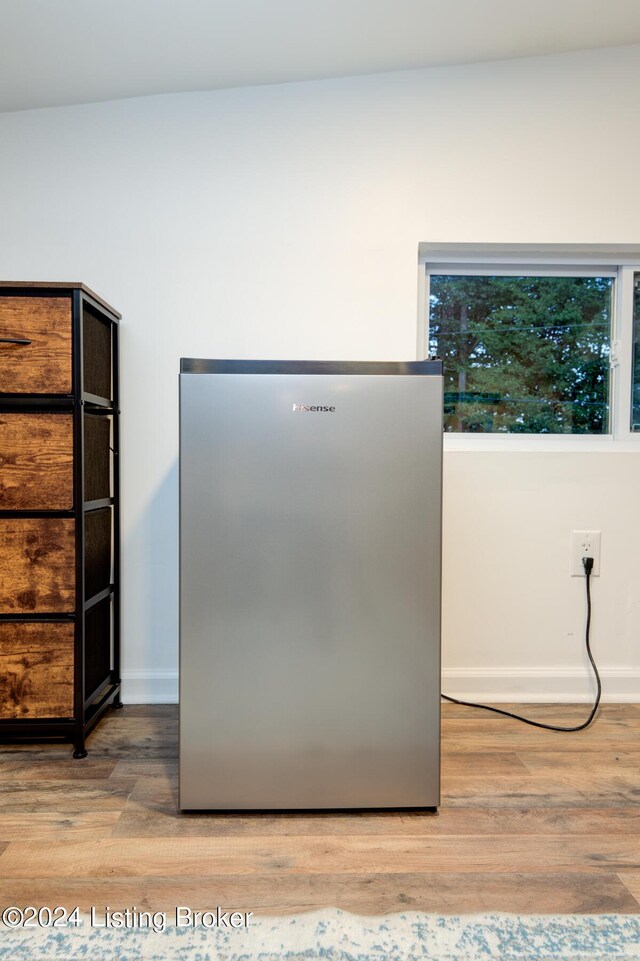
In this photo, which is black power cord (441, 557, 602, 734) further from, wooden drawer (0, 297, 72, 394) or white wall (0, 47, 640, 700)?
wooden drawer (0, 297, 72, 394)

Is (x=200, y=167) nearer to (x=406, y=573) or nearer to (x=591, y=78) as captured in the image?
(x=591, y=78)

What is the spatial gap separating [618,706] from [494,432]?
966mm

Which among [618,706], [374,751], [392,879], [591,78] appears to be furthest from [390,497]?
[591,78]

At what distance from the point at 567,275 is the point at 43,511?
70.6 inches

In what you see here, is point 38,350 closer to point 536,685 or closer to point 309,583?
point 309,583

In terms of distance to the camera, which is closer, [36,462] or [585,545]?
[36,462]

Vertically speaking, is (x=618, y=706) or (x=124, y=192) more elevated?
(x=124, y=192)

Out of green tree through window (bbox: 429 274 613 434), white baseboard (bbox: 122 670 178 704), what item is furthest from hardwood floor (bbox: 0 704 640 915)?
green tree through window (bbox: 429 274 613 434)

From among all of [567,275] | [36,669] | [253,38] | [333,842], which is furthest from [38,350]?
[567,275]

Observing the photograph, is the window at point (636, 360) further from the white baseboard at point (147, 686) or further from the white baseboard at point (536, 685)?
the white baseboard at point (147, 686)

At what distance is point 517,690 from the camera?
192 cm

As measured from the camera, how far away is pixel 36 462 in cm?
151

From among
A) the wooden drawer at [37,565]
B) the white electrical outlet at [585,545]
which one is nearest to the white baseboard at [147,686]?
the wooden drawer at [37,565]

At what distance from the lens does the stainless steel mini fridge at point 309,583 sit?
1.23 meters
